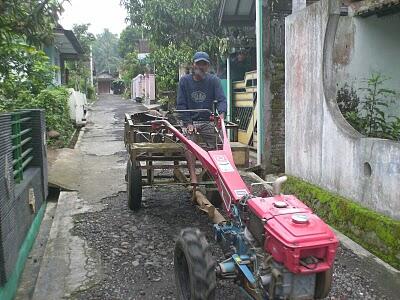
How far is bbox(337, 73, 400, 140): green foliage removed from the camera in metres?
5.54

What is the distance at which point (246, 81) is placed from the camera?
10633mm

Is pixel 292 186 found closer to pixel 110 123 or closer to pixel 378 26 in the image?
pixel 378 26

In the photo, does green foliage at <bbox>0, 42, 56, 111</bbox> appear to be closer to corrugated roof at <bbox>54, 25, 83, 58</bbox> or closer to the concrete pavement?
the concrete pavement

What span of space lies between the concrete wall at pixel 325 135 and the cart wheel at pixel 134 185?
8.03 feet

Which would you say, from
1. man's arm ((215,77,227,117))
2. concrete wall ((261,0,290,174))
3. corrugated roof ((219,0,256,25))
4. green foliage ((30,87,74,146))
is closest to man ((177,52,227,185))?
man's arm ((215,77,227,117))

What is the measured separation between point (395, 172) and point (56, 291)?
11.7 feet

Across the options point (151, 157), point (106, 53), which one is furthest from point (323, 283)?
point (106, 53)

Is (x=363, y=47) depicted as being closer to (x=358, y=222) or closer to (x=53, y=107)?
(x=358, y=222)

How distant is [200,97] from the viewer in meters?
5.98

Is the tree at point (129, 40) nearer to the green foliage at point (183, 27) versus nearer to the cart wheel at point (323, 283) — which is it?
the green foliage at point (183, 27)

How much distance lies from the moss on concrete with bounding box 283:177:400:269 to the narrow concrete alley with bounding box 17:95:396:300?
25 centimetres

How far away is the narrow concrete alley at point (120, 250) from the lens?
403 cm

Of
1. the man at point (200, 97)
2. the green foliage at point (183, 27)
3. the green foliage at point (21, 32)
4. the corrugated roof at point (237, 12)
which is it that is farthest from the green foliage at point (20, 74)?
the green foliage at point (183, 27)

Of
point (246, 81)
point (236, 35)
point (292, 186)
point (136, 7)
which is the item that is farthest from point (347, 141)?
point (136, 7)
